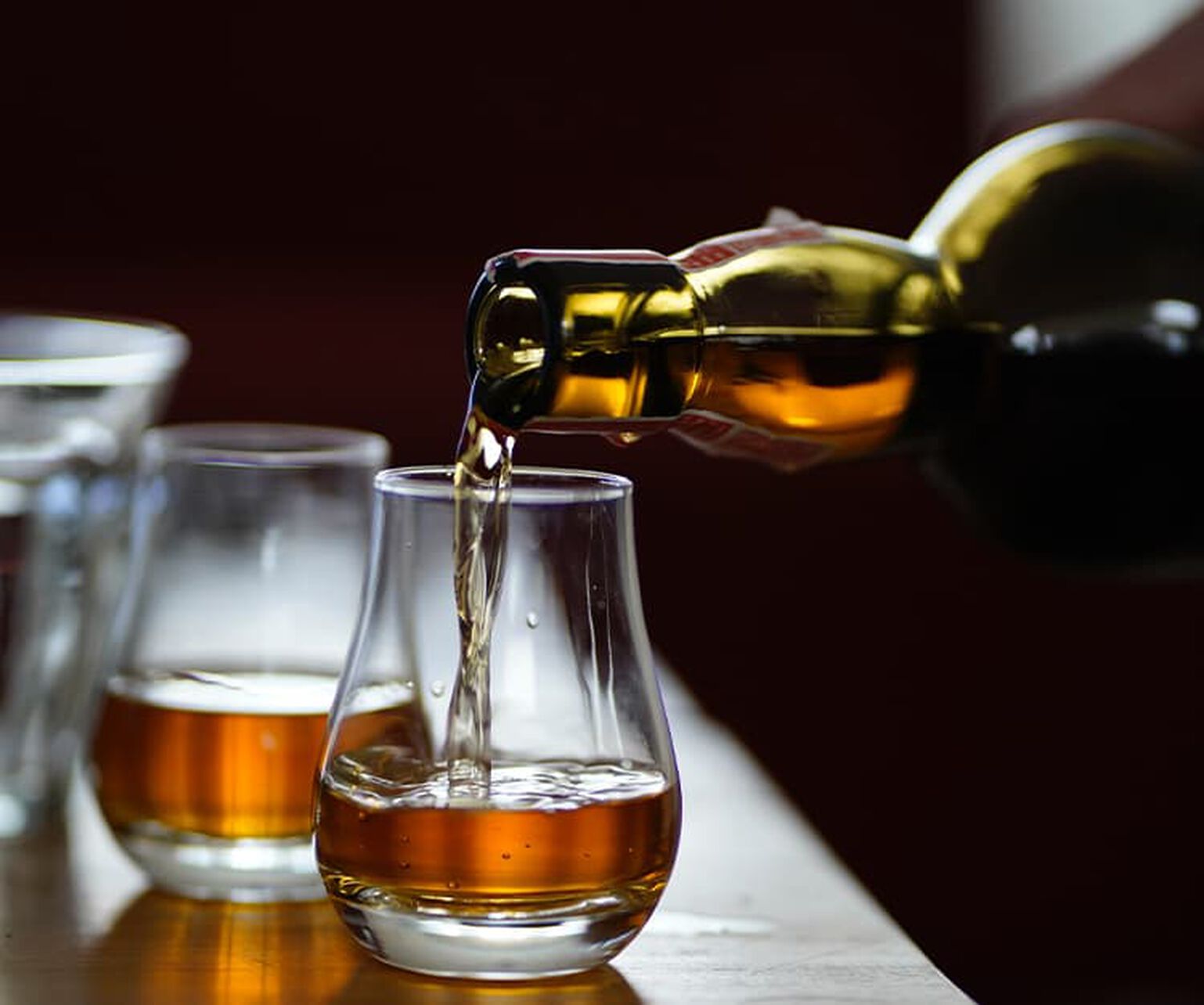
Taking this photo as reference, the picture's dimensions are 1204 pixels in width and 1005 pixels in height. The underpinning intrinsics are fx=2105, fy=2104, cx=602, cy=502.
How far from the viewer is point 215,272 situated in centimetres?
270

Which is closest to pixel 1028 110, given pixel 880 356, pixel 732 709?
pixel 732 709

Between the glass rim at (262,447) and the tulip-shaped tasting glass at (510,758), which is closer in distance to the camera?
the tulip-shaped tasting glass at (510,758)

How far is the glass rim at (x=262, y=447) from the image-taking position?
0.76 metres

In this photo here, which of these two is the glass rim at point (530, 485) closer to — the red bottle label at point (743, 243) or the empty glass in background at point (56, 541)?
the red bottle label at point (743, 243)

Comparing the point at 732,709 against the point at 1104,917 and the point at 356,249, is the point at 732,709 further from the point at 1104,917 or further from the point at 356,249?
the point at 356,249

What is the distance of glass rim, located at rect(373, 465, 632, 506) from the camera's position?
650 mm

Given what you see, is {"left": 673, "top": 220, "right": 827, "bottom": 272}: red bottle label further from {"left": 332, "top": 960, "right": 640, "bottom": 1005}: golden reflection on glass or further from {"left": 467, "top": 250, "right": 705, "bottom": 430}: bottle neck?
{"left": 332, "top": 960, "right": 640, "bottom": 1005}: golden reflection on glass

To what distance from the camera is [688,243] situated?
9.37 ft

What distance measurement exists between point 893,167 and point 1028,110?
113cm

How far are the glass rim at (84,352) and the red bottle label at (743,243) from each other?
266 mm

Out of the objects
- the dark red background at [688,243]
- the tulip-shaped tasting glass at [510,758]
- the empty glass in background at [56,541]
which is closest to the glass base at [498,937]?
the tulip-shaped tasting glass at [510,758]

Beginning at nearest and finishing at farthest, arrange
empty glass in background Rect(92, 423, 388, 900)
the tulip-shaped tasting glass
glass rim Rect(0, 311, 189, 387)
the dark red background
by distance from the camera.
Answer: the tulip-shaped tasting glass < empty glass in background Rect(92, 423, 388, 900) < glass rim Rect(0, 311, 189, 387) < the dark red background

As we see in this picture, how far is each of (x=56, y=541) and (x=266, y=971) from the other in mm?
282

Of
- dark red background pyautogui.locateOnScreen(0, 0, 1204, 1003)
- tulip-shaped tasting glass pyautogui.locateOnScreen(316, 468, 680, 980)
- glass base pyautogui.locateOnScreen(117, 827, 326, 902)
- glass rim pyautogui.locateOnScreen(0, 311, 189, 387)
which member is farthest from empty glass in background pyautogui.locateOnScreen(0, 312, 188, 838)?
dark red background pyautogui.locateOnScreen(0, 0, 1204, 1003)
